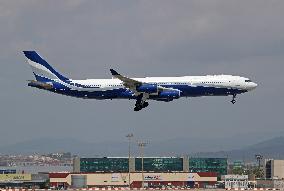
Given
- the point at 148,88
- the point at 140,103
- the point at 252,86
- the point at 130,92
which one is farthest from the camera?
the point at 252,86

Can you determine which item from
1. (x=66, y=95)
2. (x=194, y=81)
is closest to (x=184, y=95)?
(x=194, y=81)

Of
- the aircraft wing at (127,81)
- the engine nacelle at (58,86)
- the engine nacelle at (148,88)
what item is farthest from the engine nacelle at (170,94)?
the engine nacelle at (58,86)

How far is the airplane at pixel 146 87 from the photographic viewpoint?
17400 centimetres

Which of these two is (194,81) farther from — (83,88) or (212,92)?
(83,88)

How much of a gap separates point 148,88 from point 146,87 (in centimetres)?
53

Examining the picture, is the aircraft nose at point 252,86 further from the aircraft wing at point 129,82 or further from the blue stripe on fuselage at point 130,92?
the aircraft wing at point 129,82

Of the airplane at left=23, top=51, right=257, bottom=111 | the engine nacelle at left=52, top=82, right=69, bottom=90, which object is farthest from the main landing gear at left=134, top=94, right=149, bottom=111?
the engine nacelle at left=52, top=82, right=69, bottom=90

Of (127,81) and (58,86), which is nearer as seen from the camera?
(127,81)

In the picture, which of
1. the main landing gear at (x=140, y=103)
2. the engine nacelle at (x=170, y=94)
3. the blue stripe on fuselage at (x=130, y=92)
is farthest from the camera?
the main landing gear at (x=140, y=103)

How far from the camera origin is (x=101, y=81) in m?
178

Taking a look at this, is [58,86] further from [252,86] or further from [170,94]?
[252,86]

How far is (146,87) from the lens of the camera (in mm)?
174500

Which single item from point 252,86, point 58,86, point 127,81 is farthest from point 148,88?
point 252,86

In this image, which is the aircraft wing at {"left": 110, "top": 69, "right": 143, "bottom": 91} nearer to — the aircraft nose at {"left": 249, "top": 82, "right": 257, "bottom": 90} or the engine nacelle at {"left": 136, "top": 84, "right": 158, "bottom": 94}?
the engine nacelle at {"left": 136, "top": 84, "right": 158, "bottom": 94}
